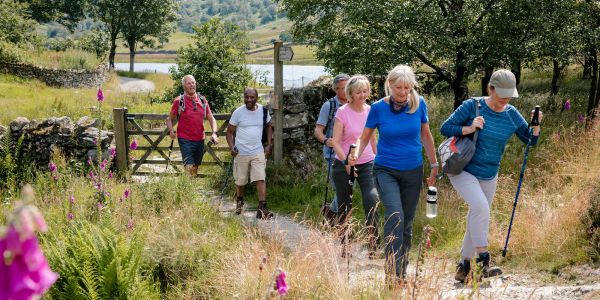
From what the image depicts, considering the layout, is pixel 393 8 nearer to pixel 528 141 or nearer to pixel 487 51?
pixel 487 51

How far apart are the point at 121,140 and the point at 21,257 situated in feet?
33.4

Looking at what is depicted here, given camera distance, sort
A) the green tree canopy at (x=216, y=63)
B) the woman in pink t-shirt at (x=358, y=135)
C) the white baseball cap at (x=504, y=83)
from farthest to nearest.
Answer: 1. the green tree canopy at (x=216, y=63)
2. the woman in pink t-shirt at (x=358, y=135)
3. the white baseball cap at (x=504, y=83)

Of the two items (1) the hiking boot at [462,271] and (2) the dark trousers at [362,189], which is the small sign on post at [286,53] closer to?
(2) the dark trousers at [362,189]

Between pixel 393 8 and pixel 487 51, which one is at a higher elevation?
pixel 393 8

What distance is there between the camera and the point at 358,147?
556cm

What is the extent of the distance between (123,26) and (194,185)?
49.7 meters

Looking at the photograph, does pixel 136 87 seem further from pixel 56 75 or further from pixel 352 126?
pixel 352 126

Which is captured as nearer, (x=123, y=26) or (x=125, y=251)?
(x=125, y=251)

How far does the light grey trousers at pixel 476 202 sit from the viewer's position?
5188 millimetres

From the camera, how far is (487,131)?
5168mm

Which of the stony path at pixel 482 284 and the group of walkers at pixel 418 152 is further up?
the group of walkers at pixel 418 152

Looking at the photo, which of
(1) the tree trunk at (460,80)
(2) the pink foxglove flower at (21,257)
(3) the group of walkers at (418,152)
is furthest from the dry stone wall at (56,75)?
(2) the pink foxglove flower at (21,257)

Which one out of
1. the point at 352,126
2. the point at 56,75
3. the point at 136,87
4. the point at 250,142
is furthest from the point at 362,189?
the point at 136,87

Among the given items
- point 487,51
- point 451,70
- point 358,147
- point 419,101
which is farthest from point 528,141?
point 451,70
